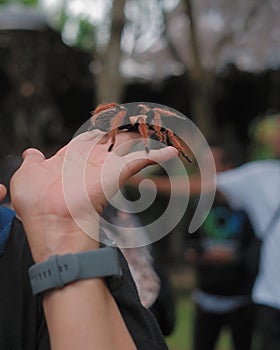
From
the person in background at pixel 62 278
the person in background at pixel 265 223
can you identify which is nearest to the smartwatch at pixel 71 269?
the person in background at pixel 62 278

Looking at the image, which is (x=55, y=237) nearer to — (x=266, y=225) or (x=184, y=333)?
(x=266, y=225)

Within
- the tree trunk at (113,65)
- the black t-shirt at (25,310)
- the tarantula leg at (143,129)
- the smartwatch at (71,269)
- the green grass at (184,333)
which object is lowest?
the green grass at (184,333)

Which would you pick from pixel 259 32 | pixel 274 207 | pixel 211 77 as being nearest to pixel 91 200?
pixel 274 207

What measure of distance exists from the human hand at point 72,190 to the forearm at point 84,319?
72mm

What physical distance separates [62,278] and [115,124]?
0.91ft

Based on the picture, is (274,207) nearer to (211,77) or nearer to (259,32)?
(211,77)

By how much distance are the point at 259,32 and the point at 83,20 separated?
7.27 metres

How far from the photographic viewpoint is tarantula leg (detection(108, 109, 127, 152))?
4.50 ft

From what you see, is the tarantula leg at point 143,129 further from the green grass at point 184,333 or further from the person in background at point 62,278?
the green grass at point 184,333

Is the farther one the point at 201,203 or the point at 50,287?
the point at 201,203

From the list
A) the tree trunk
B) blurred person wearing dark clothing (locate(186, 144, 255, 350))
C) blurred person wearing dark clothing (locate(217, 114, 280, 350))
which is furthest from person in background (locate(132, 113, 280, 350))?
the tree trunk

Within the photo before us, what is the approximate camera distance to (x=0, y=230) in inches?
Result: 58.4

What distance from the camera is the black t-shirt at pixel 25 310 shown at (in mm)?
1399

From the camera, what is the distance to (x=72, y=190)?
1343 millimetres
